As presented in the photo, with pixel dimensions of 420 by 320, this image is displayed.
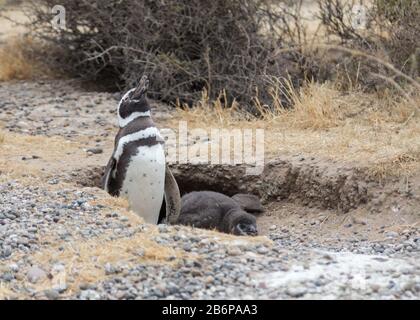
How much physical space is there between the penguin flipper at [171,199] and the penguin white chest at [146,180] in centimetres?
12

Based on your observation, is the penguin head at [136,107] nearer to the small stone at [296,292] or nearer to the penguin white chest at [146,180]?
the penguin white chest at [146,180]

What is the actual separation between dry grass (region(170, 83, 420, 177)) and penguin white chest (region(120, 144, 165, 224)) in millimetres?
1250

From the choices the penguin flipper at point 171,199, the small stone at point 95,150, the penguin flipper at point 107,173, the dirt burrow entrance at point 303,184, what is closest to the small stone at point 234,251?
the dirt burrow entrance at point 303,184

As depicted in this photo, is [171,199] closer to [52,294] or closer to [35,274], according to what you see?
[35,274]

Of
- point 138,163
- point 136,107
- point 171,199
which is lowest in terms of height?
point 171,199

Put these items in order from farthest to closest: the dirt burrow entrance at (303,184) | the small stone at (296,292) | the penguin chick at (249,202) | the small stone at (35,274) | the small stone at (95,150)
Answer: the small stone at (95,150)
the penguin chick at (249,202)
the dirt burrow entrance at (303,184)
the small stone at (35,274)
the small stone at (296,292)

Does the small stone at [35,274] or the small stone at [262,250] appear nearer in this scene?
the small stone at [35,274]

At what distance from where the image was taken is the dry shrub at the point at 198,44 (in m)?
10.1

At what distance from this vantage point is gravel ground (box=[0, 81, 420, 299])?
194 inches

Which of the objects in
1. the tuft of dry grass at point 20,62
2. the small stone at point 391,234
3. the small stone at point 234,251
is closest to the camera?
the small stone at point 234,251

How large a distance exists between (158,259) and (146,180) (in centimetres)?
235

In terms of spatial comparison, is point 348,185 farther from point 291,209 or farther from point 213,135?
point 213,135

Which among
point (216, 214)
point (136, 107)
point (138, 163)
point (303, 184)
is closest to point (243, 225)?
Result: point (216, 214)

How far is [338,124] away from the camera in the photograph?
893 centimetres
